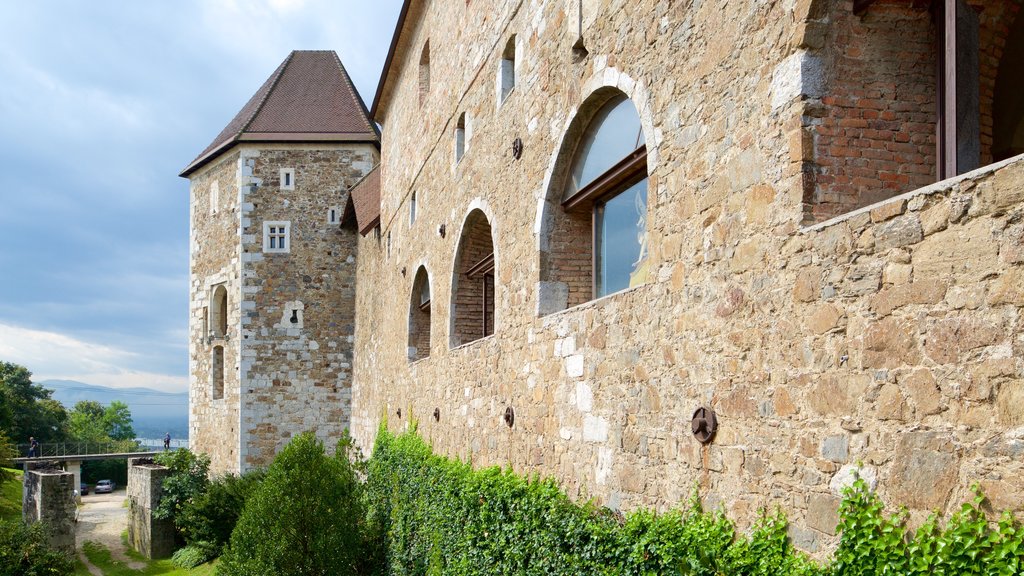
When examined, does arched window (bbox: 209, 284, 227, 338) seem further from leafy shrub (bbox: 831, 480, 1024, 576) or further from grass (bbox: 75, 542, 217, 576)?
leafy shrub (bbox: 831, 480, 1024, 576)

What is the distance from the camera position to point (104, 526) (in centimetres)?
2794

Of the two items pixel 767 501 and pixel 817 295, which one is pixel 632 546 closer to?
pixel 767 501

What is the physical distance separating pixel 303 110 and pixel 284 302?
566cm

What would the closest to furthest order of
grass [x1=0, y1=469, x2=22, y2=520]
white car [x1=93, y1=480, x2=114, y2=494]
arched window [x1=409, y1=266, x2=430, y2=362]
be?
1. arched window [x1=409, y1=266, x2=430, y2=362]
2. grass [x1=0, y1=469, x2=22, y2=520]
3. white car [x1=93, y1=480, x2=114, y2=494]

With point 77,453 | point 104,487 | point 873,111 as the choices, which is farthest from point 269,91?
point 77,453

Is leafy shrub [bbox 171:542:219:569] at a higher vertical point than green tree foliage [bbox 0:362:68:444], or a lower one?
lower

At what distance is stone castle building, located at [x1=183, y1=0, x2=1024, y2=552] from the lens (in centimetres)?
322

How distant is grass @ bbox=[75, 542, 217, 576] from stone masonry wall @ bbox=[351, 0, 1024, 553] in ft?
45.9

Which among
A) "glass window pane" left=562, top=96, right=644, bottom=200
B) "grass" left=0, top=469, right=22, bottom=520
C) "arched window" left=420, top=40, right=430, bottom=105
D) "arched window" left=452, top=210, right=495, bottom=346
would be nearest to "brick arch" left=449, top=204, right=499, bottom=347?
"arched window" left=452, top=210, right=495, bottom=346

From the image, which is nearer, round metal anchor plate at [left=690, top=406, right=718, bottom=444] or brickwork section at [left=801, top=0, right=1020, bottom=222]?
brickwork section at [left=801, top=0, right=1020, bottom=222]

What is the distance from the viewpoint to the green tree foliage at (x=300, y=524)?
13164mm

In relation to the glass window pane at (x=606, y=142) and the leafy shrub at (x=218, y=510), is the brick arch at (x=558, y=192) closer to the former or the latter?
the glass window pane at (x=606, y=142)

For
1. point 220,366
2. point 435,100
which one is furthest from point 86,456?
point 435,100

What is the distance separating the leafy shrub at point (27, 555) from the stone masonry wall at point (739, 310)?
12.5 metres
